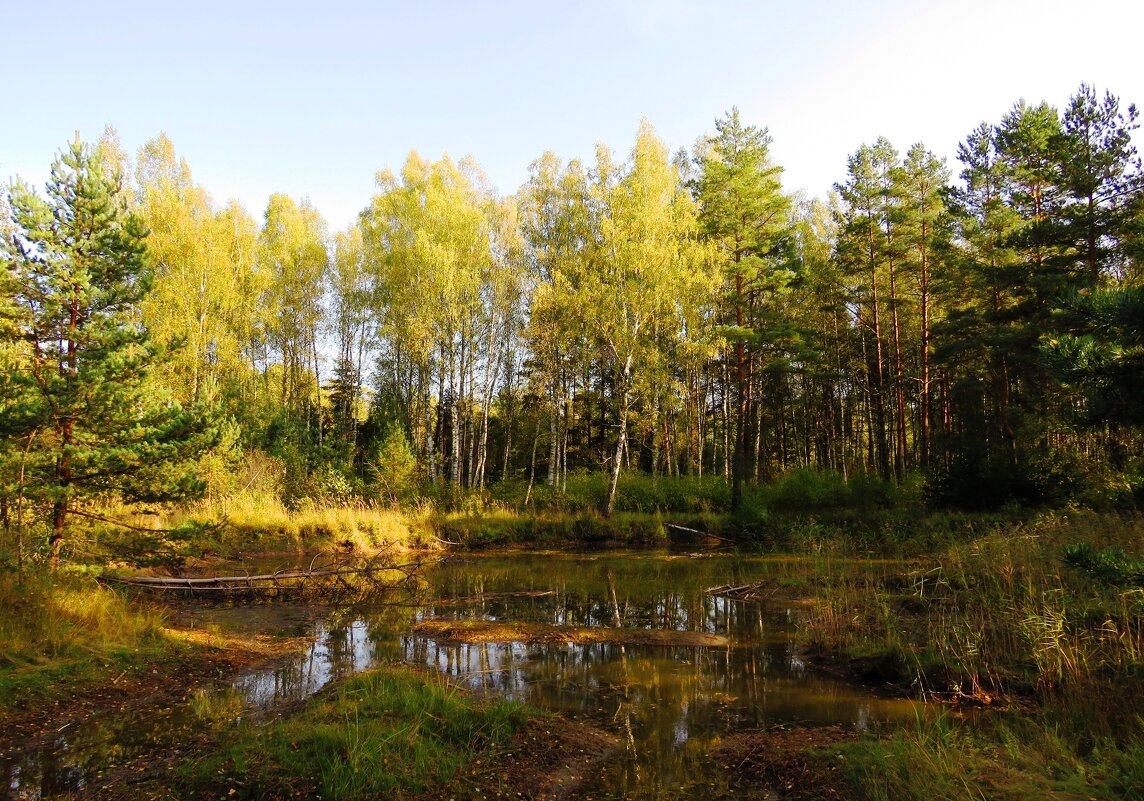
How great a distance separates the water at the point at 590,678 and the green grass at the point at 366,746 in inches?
38.4

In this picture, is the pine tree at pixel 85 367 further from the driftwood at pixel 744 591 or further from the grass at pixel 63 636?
the driftwood at pixel 744 591

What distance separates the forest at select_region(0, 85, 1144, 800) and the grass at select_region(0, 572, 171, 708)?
0.17 ft

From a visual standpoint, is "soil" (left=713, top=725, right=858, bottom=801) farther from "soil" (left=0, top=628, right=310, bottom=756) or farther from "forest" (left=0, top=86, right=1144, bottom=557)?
"forest" (left=0, top=86, right=1144, bottom=557)

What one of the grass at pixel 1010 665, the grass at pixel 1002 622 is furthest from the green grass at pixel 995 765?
the grass at pixel 1002 622

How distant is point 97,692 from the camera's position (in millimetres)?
6574

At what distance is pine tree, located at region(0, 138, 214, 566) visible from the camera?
A: 8.49 metres

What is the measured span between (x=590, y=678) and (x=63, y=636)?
21.3 feet

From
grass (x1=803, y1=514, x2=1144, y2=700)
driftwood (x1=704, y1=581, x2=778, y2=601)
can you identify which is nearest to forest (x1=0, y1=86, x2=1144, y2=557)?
grass (x1=803, y1=514, x2=1144, y2=700)

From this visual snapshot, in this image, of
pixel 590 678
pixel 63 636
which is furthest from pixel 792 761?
pixel 63 636

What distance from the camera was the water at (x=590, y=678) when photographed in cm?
515

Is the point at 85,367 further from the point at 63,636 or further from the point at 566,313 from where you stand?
the point at 566,313

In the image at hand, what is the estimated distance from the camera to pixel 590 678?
788 centimetres

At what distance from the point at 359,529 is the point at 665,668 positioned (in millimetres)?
13547

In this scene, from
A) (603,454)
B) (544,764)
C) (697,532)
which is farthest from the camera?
(603,454)
